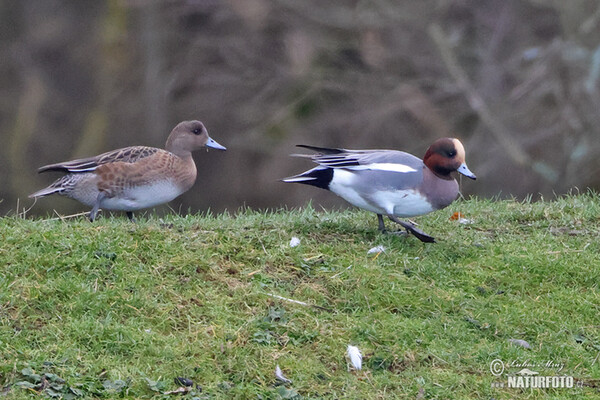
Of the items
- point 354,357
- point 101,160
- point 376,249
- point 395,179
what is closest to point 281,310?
point 354,357

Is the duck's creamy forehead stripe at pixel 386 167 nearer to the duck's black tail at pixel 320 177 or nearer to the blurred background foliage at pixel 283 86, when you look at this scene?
the duck's black tail at pixel 320 177

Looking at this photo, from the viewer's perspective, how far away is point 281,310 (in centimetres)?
525

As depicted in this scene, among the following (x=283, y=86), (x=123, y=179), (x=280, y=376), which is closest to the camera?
(x=280, y=376)

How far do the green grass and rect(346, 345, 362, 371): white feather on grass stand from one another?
0.12 feet

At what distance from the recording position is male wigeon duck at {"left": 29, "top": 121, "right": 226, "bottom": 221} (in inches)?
268

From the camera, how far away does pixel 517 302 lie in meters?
5.66

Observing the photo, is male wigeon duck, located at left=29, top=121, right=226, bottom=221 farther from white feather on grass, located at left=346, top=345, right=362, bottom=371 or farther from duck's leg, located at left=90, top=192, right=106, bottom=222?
white feather on grass, located at left=346, top=345, right=362, bottom=371

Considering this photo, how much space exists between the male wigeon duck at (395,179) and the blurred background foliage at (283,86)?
5144 mm

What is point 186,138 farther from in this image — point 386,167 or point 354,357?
point 354,357

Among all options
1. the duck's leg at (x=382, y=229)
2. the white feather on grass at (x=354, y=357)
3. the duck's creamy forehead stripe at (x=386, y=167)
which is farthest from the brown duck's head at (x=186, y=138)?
the white feather on grass at (x=354, y=357)

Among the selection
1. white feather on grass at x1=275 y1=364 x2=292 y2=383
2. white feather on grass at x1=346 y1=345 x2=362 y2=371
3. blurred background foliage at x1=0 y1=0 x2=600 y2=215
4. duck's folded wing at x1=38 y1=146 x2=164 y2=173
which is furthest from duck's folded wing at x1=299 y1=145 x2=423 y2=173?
blurred background foliage at x1=0 y1=0 x2=600 y2=215

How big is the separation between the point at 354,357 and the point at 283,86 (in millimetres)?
7825

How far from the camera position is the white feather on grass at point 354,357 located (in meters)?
4.92

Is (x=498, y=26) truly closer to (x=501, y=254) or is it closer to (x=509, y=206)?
(x=509, y=206)
